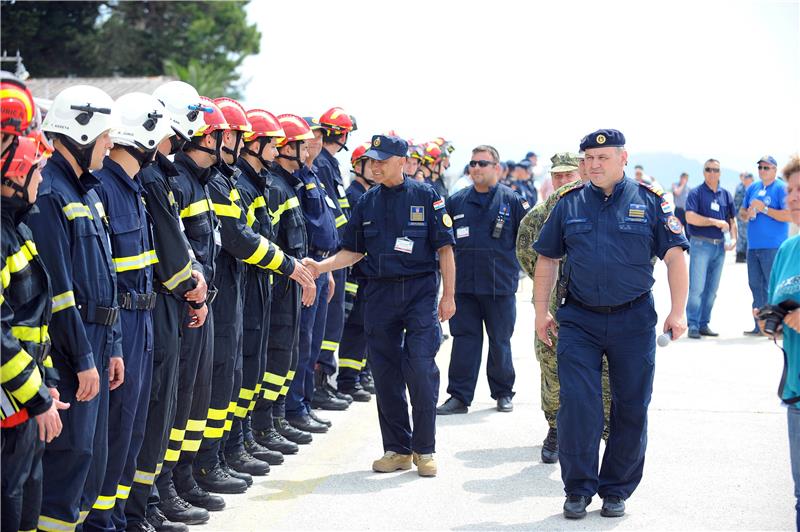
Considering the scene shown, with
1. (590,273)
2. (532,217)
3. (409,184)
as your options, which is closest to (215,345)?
(409,184)

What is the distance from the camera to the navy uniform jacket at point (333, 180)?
9.72m

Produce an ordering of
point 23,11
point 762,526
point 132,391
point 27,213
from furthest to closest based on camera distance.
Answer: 1. point 23,11
2. point 762,526
3. point 132,391
4. point 27,213

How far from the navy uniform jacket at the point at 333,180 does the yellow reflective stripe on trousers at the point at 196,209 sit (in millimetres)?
3166

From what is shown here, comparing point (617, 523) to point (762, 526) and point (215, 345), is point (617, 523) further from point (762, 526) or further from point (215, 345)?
point (215, 345)

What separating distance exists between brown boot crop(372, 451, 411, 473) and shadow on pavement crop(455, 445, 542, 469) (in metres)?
0.49

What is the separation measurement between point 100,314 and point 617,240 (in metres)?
3.18

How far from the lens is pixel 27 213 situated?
4.46 m

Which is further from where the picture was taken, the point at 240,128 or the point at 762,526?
the point at 240,128

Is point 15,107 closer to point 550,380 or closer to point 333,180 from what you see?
point 550,380

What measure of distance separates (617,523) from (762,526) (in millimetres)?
850

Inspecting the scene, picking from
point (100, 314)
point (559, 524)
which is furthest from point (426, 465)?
point (100, 314)

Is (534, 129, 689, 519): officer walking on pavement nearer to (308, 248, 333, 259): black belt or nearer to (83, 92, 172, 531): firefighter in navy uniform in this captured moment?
(83, 92, 172, 531): firefighter in navy uniform

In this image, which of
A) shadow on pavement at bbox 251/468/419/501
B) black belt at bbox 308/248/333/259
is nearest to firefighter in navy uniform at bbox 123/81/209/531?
shadow on pavement at bbox 251/468/419/501

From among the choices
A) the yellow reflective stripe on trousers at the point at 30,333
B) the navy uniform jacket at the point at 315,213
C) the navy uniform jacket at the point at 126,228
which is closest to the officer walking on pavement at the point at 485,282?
the navy uniform jacket at the point at 315,213
